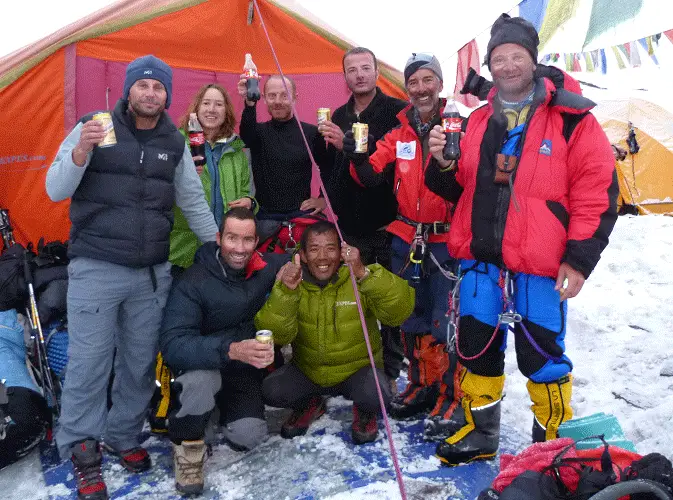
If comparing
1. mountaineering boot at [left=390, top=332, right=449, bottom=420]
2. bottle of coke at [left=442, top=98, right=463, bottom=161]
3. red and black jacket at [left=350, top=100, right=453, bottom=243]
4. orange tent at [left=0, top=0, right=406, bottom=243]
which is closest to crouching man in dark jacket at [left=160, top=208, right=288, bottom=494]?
red and black jacket at [left=350, top=100, right=453, bottom=243]

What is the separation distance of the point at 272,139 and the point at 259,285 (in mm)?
1199

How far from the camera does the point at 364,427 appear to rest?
3369 millimetres

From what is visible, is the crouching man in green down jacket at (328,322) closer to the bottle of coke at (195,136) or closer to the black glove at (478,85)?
the bottle of coke at (195,136)

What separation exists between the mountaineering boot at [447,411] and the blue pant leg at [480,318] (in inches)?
13.8

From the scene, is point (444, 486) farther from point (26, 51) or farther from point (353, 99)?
point (26, 51)

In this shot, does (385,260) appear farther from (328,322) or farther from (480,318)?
(480,318)

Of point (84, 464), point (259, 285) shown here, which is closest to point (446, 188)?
point (259, 285)

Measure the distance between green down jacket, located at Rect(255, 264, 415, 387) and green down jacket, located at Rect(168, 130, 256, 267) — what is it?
78cm

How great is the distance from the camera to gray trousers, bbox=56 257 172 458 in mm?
2936

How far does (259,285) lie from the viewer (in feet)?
10.9

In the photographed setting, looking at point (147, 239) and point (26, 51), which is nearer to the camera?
point (147, 239)

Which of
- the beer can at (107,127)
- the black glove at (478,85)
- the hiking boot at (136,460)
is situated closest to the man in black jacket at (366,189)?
the black glove at (478,85)

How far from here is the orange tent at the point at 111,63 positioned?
174 inches

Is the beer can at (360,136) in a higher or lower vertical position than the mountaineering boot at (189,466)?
higher
